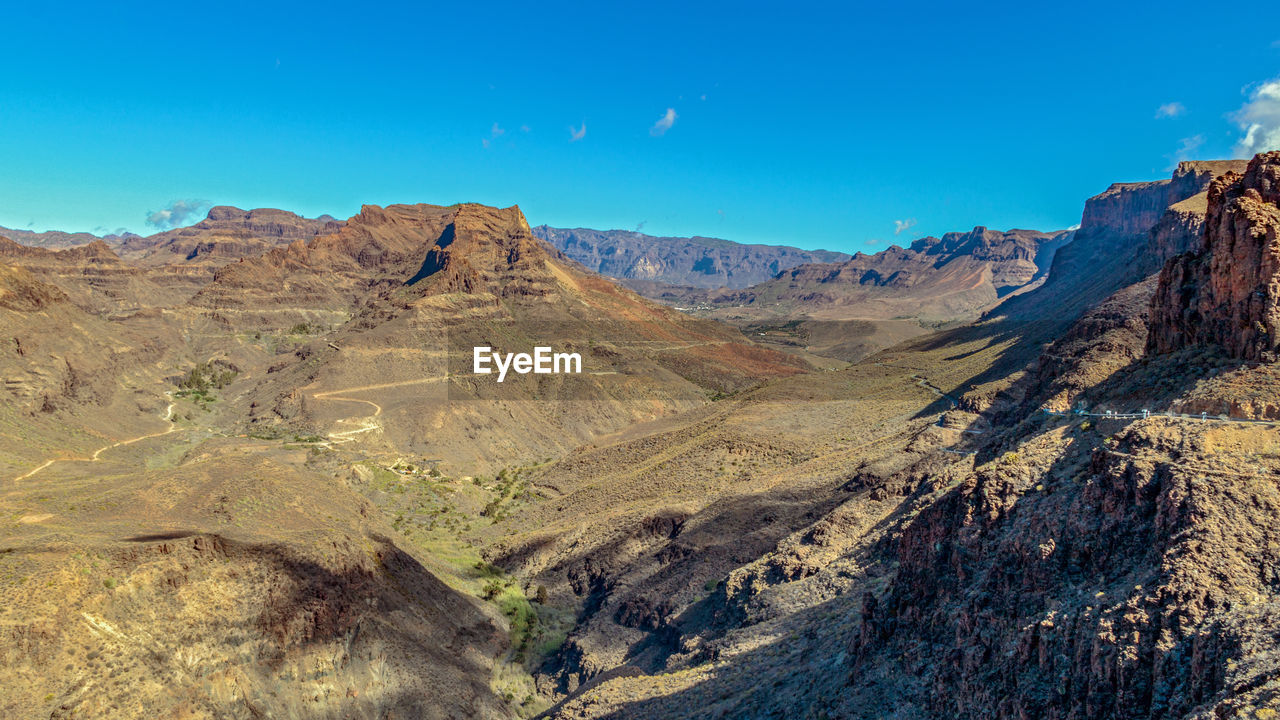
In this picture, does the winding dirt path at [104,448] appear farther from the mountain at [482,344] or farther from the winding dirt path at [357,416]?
the winding dirt path at [357,416]

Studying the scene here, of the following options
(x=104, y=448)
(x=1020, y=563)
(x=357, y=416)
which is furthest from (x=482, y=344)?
(x=1020, y=563)

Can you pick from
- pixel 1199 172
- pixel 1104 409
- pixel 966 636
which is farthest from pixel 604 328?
pixel 1199 172

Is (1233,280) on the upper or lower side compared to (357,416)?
upper

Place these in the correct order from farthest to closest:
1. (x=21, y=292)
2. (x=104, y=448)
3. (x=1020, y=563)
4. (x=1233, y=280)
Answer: (x=21, y=292) < (x=104, y=448) < (x=1233, y=280) < (x=1020, y=563)

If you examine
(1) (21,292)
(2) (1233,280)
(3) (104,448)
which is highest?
(1) (21,292)

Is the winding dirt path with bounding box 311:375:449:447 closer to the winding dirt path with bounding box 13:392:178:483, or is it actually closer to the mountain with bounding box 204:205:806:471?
the mountain with bounding box 204:205:806:471

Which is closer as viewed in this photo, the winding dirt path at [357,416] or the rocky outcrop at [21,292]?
the winding dirt path at [357,416]

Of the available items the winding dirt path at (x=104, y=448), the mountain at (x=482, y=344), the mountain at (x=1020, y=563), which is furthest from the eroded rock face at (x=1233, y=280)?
the winding dirt path at (x=104, y=448)

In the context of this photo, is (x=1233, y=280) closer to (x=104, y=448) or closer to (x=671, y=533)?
(x=671, y=533)

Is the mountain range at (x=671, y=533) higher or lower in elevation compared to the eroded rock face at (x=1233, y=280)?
lower
